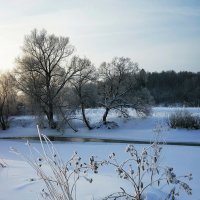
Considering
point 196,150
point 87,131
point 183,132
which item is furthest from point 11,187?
point 87,131

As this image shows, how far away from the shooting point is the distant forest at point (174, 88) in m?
70.1

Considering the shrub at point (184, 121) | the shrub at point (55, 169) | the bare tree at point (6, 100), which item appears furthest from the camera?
the bare tree at point (6, 100)

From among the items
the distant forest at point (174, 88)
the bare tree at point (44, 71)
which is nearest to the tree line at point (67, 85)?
the bare tree at point (44, 71)

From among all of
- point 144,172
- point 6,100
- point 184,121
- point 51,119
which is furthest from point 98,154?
point 6,100

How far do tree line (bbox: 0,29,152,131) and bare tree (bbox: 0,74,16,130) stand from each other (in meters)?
1.60

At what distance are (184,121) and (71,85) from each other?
1162 cm

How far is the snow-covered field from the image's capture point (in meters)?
5.63

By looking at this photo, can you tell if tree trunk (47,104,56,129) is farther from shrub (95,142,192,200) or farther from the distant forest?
shrub (95,142,192,200)

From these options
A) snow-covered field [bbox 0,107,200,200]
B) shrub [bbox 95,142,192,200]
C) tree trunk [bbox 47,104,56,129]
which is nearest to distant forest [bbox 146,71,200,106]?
snow-covered field [bbox 0,107,200,200]

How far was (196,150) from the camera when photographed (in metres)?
19.9

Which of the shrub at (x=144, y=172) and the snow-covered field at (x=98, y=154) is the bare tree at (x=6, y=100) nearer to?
the snow-covered field at (x=98, y=154)

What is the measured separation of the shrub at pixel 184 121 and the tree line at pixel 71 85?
394 cm

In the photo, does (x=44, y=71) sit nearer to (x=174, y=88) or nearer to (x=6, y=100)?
(x=6, y=100)

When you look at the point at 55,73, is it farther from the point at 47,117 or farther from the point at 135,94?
the point at 135,94
